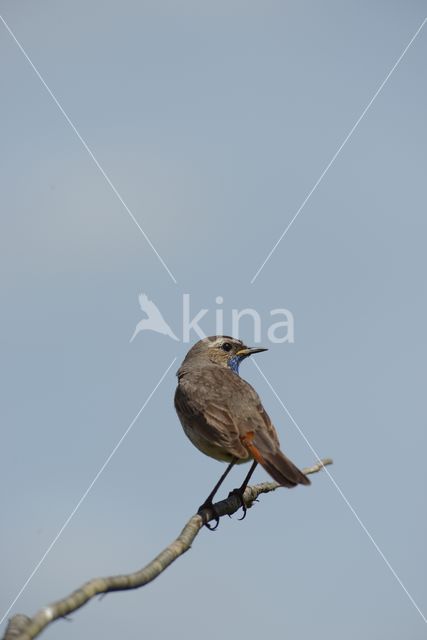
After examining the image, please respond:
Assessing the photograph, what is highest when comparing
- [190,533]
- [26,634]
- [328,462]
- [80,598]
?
[328,462]

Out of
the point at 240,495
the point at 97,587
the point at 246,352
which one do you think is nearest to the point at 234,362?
the point at 246,352

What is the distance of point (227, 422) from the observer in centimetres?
844

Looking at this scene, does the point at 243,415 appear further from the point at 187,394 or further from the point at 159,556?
the point at 159,556

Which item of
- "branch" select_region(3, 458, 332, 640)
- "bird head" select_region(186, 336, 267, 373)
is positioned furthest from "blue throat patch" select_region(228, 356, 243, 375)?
"branch" select_region(3, 458, 332, 640)

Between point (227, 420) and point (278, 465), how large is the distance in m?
1.19

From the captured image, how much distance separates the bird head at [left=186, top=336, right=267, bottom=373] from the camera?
404 inches

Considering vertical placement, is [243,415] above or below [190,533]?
above

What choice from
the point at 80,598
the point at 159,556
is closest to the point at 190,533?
the point at 159,556

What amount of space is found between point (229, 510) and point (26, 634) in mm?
4995

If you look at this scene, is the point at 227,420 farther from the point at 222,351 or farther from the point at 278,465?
the point at 222,351

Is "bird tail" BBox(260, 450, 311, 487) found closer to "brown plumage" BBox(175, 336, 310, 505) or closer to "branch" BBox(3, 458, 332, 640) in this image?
"brown plumage" BBox(175, 336, 310, 505)

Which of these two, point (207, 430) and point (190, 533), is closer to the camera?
point (190, 533)

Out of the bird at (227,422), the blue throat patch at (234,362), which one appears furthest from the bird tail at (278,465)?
the blue throat patch at (234,362)

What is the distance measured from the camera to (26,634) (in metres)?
2.73
